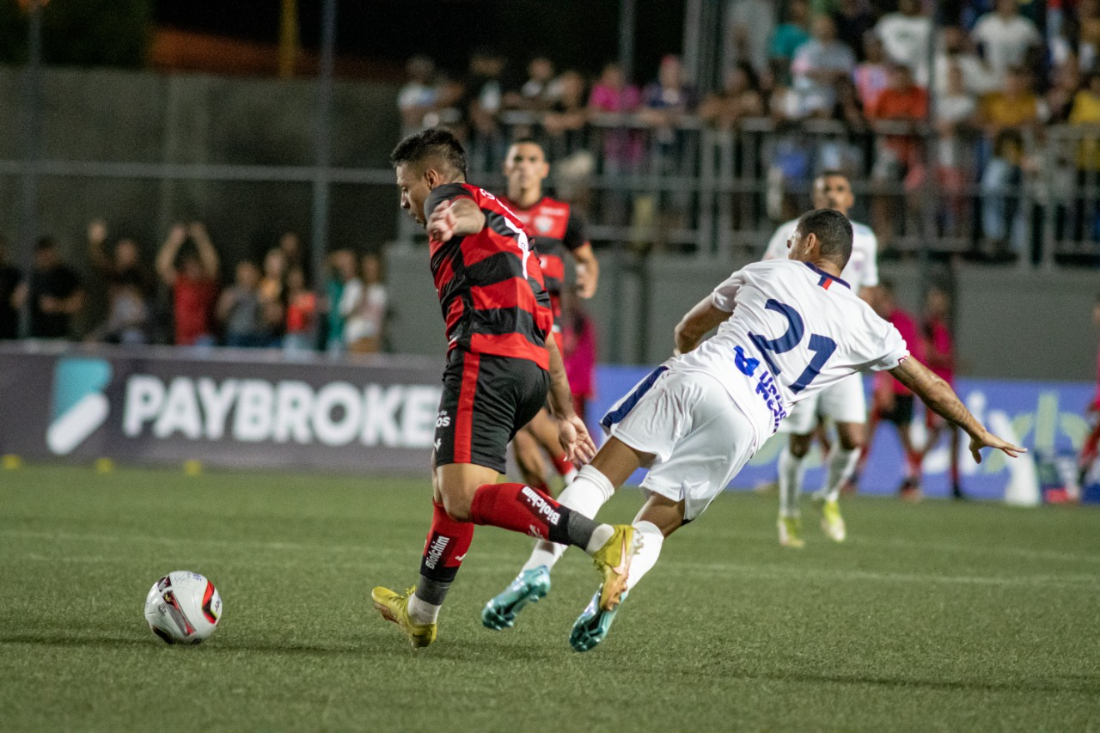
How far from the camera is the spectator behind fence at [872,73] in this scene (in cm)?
1803

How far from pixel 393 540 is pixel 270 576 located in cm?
208

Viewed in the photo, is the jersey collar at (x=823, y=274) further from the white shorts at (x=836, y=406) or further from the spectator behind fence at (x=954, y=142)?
the spectator behind fence at (x=954, y=142)

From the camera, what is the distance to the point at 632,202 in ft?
61.4

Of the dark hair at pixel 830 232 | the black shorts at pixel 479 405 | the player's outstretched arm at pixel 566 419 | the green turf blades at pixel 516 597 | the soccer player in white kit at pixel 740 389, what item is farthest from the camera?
the dark hair at pixel 830 232

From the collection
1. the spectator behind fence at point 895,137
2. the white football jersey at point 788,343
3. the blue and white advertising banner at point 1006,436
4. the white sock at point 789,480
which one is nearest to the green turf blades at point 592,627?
the white football jersey at point 788,343

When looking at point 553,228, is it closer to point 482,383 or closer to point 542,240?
point 542,240

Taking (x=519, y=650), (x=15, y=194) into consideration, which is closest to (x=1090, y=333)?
(x=519, y=650)

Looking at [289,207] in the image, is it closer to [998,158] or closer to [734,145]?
[734,145]

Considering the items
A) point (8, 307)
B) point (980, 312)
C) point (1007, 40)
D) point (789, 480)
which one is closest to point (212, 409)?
point (8, 307)

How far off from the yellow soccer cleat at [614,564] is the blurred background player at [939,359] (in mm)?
10453

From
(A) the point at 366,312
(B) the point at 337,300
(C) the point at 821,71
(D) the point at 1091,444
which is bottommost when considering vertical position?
(D) the point at 1091,444

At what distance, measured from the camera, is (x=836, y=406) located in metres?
10.4

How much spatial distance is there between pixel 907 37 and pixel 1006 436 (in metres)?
5.12

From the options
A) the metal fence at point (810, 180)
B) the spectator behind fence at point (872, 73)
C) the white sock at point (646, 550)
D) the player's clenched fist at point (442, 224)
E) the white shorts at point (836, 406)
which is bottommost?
the white sock at point (646, 550)
